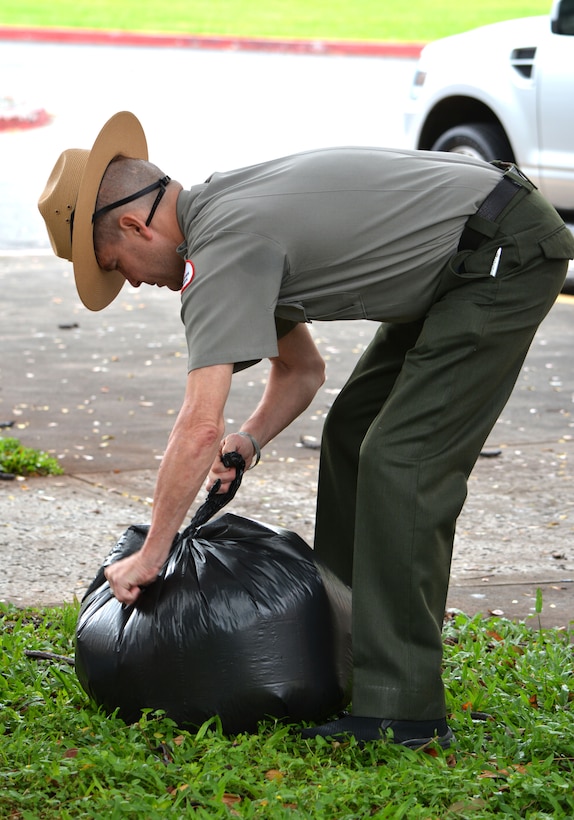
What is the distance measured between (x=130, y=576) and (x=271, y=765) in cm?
54

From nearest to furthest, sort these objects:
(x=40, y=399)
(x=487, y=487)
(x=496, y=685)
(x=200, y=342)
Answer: (x=200, y=342), (x=496, y=685), (x=487, y=487), (x=40, y=399)

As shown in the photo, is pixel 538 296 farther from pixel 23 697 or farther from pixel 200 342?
pixel 23 697

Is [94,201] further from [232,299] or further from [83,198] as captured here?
[232,299]

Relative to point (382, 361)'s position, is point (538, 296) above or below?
above

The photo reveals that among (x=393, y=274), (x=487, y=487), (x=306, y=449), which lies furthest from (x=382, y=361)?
(x=306, y=449)

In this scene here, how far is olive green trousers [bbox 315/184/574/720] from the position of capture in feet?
10.2

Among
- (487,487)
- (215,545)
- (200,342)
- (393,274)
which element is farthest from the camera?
(487,487)

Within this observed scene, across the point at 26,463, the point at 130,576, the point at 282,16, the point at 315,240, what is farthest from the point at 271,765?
the point at 282,16

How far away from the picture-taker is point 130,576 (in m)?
3.13

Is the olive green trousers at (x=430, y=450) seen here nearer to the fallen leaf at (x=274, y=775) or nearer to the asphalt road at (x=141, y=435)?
the fallen leaf at (x=274, y=775)

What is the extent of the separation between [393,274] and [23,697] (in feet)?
4.75

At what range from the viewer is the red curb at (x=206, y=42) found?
25.1m

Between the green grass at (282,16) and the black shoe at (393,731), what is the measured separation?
24406 millimetres

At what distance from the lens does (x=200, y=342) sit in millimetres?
2910
